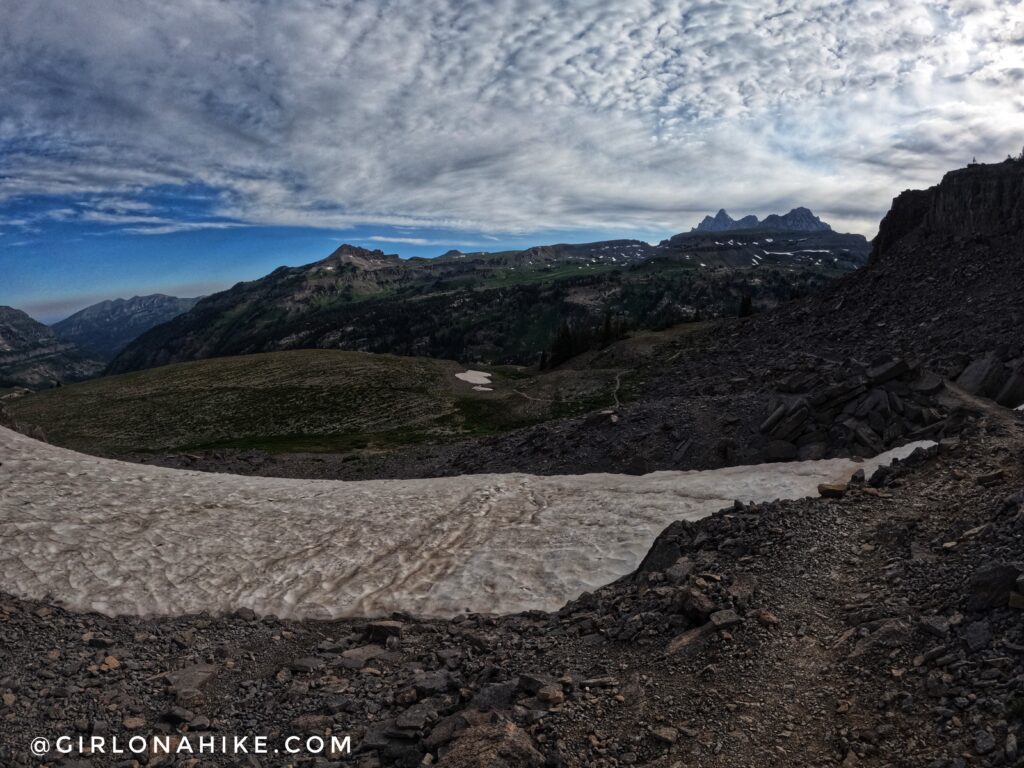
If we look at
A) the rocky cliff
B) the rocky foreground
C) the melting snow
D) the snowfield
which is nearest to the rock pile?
the snowfield

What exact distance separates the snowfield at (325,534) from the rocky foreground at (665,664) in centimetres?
170

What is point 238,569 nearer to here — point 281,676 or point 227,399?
point 281,676

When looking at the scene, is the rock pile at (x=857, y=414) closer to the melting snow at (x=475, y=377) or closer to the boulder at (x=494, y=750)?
the boulder at (x=494, y=750)

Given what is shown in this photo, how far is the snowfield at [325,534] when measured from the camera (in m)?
19.3

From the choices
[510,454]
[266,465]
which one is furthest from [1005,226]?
[266,465]

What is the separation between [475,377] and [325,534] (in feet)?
266

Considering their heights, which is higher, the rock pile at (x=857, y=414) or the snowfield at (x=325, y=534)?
the rock pile at (x=857, y=414)

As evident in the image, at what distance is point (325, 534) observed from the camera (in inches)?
965

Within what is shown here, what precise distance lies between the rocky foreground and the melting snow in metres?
83.4

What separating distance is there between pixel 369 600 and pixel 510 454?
27.8 meters

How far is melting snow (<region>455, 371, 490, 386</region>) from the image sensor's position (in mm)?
101662

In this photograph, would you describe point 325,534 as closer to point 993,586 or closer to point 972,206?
point 993,586

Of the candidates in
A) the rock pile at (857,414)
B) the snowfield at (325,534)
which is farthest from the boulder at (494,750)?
the rock pile at (857,414)

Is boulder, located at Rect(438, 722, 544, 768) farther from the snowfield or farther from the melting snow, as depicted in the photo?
the melting snow
